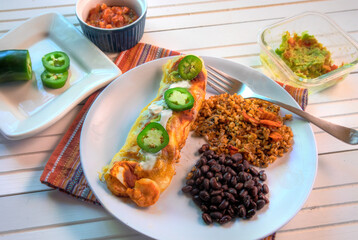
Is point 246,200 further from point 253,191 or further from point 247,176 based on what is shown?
point 247,176

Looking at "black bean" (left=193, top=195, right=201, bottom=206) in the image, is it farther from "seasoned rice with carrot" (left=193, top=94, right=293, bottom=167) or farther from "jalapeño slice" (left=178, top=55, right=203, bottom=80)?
"jalapeño slice" (left=178, top=55, right=203, bottom=80)

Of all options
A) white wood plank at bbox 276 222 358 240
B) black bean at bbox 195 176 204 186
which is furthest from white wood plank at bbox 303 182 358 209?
black bean at bbox 195 176 204 186

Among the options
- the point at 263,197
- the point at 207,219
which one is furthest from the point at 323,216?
the point at 207,219

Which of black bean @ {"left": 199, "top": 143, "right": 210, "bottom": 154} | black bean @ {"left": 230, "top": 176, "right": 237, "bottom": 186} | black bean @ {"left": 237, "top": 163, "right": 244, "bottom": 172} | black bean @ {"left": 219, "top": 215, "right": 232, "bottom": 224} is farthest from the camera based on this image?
black bean @ {"left": 199, "top": 143, "right": 210, "bottom": 154}

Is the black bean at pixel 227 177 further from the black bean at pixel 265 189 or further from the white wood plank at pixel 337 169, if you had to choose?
the white wood plank at pixel 337 169

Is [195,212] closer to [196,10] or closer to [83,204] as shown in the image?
[83,204]

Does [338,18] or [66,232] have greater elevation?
[338,18]

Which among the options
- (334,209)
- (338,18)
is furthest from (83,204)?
(338,18)
